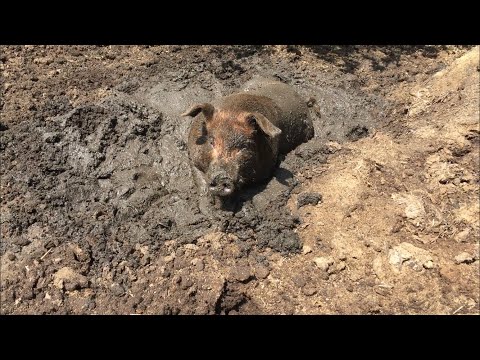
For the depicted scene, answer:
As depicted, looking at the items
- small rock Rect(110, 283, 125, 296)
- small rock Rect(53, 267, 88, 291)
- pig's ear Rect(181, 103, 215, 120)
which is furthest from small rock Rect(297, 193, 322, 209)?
small rock Rect(53, 267, 88, 291)

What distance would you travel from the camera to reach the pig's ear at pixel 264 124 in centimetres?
586

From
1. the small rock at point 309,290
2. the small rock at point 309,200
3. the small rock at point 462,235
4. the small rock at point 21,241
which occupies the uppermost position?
the small rock at point 462,235

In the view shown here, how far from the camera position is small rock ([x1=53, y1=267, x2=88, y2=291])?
510cm

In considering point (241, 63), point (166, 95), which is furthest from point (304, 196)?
point (241, 63)

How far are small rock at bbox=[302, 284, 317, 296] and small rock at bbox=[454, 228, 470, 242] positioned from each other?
1886 mm

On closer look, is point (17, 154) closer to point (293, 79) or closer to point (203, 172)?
point (203, 172)

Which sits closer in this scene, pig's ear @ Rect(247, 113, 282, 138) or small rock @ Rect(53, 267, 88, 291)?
small rock @ Rect(53, 267, 88, 291)

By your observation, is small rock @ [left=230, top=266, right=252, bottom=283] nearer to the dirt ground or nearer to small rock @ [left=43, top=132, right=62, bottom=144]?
the dirt ground

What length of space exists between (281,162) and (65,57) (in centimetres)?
527

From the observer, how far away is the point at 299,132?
766 cm

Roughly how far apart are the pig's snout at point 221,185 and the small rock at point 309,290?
5.23 ft

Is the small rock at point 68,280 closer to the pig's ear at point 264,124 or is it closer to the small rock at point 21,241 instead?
the small rock at point 21,241

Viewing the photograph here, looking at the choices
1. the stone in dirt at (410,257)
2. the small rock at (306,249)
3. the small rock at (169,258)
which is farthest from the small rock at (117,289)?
the stone in dirt at (410,257)

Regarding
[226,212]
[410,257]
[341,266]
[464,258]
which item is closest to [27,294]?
[226,212]
